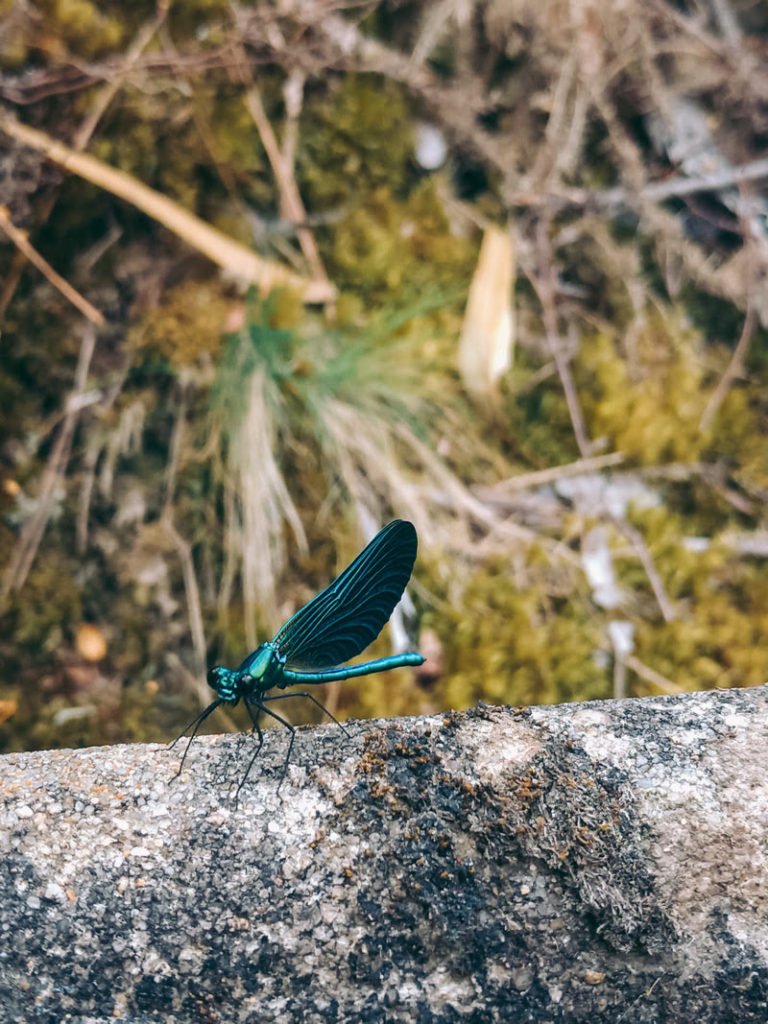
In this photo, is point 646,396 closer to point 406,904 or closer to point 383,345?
point 383,345

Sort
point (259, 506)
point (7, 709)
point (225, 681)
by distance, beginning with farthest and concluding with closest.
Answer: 1. point (259, 506)
2. point (7, 709)
3. point (225, 681)

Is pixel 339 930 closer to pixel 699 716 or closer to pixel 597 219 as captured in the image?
pixel 699 716

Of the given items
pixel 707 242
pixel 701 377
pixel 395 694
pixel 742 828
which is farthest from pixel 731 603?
pixel 742 828

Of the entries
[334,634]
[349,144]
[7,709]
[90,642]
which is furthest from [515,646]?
[349,144]

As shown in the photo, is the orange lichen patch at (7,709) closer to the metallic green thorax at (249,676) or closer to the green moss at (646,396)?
the metallic green thorax at (249,676)

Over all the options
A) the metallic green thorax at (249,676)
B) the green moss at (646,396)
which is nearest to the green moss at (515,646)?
the green moss at (646,396)

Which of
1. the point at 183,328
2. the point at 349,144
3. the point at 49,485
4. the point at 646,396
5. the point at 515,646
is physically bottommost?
the point at 515,646
